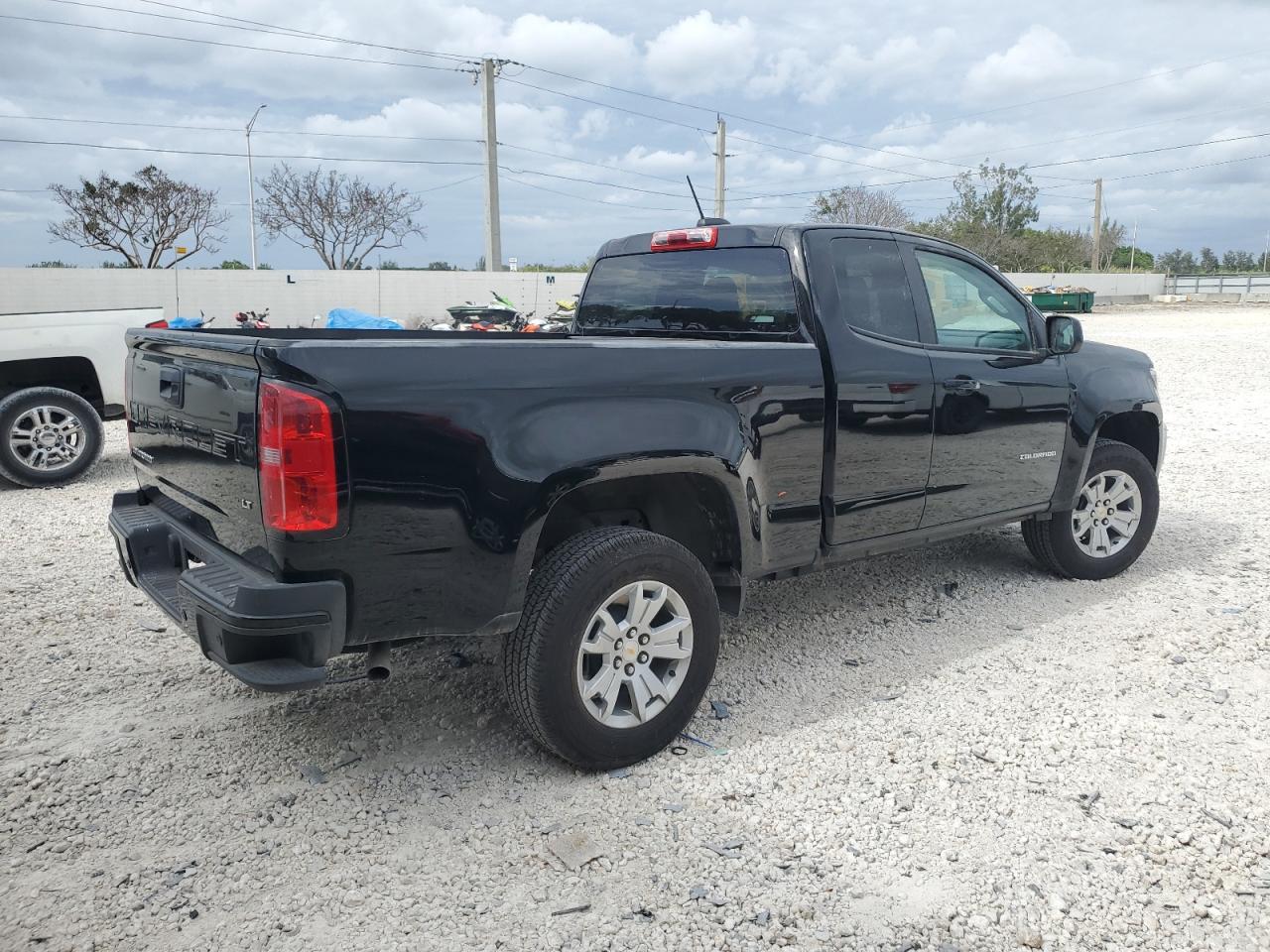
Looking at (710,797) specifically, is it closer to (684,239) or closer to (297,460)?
(297,460)

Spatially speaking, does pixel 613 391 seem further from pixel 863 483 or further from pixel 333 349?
pixel 863 483

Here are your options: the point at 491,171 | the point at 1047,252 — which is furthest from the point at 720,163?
the point at 1047,252

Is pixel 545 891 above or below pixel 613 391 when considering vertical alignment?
below

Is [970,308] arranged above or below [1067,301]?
below

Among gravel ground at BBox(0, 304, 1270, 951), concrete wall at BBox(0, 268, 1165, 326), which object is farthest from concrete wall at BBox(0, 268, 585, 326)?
gravel ground at BBox(0, 304, 1270, 951)

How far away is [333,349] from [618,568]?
3.72 feet

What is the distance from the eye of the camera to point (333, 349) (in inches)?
108

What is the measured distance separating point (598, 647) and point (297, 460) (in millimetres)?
1161

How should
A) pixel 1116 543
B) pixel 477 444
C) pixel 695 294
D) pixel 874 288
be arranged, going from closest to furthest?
pixel 477 444, pixel 874 288, pixel 695 294, pixel 1116 543

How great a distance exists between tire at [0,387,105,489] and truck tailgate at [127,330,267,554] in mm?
4833

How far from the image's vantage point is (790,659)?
14.7 feet

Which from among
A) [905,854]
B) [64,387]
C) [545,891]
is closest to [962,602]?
[905,854]

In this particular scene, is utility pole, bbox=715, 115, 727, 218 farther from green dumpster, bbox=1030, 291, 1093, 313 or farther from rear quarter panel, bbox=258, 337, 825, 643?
rear quarter panel, bbox=258, 337, 825, 643

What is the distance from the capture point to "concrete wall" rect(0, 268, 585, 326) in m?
27.1
